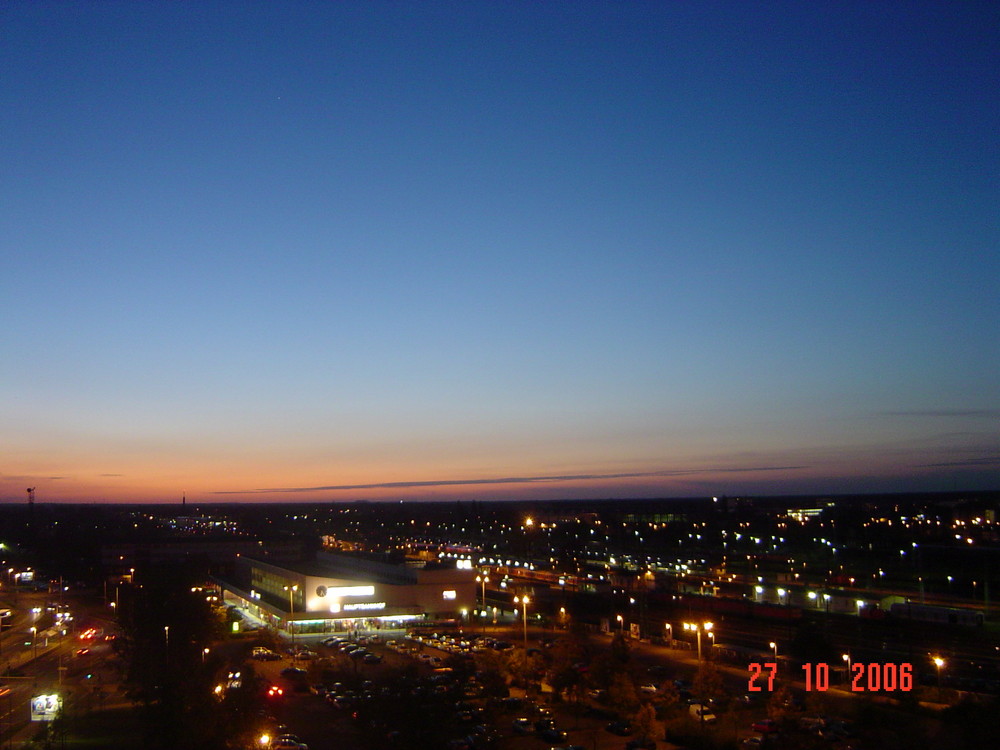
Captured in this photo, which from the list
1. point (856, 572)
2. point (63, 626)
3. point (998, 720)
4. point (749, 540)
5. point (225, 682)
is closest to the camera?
point (998, 720)

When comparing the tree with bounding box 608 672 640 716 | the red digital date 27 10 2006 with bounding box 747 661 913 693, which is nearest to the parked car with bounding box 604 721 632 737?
the tree with bounding box 608 672 640 716

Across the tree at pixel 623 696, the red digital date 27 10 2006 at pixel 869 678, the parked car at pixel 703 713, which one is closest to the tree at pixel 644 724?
the tree at pixel 623 696

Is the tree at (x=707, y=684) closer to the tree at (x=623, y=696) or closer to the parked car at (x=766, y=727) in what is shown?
the parked car at (x=766, y=727)

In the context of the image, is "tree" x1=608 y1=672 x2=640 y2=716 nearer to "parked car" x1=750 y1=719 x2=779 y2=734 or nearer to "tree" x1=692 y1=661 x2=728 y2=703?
"tree" x1=692 y1=661 x2=728 y2=703

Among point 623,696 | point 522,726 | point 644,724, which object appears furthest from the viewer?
point 623,696

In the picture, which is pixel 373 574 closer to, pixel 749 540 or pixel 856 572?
pixel 856 572

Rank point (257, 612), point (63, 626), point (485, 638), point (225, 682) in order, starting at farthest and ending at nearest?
point (257, 612)
point (63, 626)
point (485, 638)
point (225, 682)

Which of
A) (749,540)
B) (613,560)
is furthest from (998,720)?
(749,540)

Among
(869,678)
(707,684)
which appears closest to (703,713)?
(707,684)

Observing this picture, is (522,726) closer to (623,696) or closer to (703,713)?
(623,696)

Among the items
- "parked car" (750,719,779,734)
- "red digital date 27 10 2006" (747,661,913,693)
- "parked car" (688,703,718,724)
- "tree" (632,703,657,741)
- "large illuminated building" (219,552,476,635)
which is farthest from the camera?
"large illuminated building" (219,552,476,635)

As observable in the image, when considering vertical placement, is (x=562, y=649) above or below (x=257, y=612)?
above
